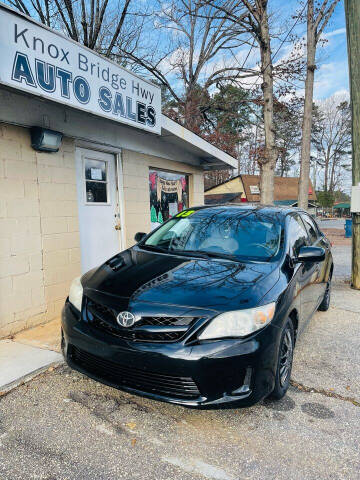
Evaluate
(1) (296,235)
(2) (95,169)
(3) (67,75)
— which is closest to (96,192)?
(2) (95,169)

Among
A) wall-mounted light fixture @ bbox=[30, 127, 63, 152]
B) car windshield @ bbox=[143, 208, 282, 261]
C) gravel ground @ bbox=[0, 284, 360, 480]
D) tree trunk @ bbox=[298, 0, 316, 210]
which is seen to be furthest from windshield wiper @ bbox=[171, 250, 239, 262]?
tree trunk @ bbox=[298, 0, 316, 210]

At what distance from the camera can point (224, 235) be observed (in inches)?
131

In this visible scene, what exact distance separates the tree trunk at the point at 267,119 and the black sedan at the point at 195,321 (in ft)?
22.9

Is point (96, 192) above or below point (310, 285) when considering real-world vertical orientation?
above

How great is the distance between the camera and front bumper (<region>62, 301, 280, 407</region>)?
2027mm

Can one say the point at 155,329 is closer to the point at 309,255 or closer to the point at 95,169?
the point at 309,255

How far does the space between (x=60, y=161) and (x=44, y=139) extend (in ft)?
1.50

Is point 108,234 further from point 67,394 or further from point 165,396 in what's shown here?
point 165,396

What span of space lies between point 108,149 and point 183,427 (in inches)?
169

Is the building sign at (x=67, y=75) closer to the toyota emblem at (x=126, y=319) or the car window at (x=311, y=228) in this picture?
the toyota emblem at (x=126, y=319)

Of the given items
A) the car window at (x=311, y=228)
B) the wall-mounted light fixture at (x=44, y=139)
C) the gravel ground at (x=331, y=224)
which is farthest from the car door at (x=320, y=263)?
the gravel ground at (x=331, y=224)

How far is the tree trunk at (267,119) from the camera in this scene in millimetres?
9422

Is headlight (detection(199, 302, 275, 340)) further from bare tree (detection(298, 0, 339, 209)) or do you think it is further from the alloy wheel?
bare tree (detection(298, 0, 339, 209))

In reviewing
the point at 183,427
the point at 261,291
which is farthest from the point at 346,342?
the point at 183,427
